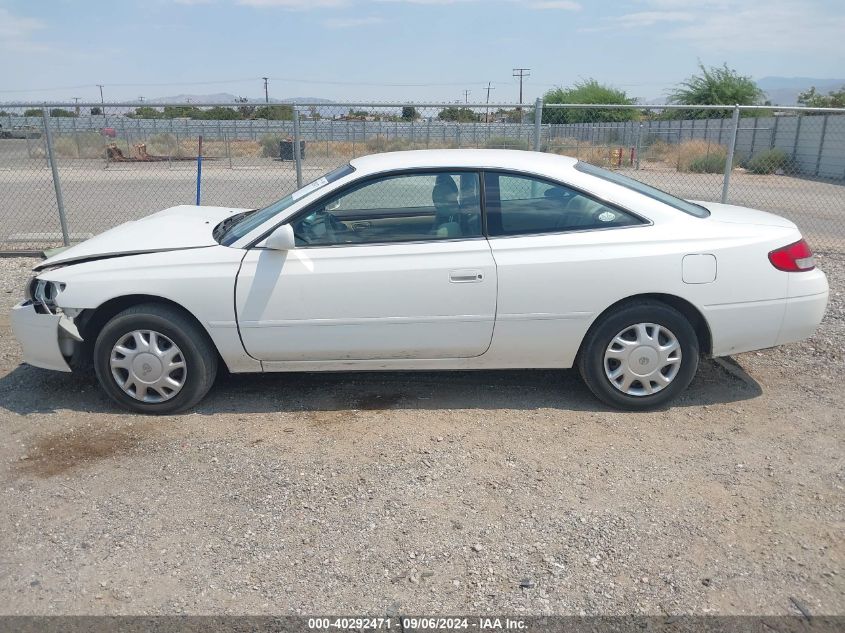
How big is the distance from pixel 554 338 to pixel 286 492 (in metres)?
1.85

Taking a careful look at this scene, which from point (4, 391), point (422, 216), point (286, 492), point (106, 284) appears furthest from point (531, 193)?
point (4, 391)

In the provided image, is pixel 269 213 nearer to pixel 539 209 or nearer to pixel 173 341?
pixel 173 341

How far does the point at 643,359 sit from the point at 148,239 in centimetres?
328

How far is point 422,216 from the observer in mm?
4336

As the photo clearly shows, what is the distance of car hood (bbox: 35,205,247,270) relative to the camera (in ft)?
14.2

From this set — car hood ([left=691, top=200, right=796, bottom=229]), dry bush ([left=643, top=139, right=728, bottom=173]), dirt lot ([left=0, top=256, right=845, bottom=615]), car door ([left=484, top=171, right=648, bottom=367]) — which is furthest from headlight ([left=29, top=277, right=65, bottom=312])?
A: dry bush ([left=643, top=139, right=728, bottom=173])

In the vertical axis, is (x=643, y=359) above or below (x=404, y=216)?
below

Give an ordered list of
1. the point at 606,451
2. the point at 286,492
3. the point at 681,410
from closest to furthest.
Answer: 1. the point at 286,492
2. the point at 606,451
3. the point at 681,410

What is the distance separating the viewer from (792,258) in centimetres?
425

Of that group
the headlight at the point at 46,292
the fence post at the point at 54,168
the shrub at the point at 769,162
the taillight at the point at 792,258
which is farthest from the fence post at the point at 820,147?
the headlight at the point at 46,292

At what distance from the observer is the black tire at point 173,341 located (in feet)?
13.6

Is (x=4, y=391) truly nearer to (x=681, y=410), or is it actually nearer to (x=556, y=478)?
(x=556, y=478)

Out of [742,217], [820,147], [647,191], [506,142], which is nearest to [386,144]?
[506,142]

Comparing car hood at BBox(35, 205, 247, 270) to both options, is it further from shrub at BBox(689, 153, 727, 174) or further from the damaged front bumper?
shrub at BBox(689, 153, 727, 174)
